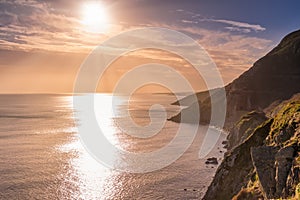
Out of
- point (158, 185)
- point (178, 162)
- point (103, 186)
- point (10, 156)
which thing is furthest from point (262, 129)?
point (10, 156)

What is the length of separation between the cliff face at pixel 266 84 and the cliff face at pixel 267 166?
12659 centimetres

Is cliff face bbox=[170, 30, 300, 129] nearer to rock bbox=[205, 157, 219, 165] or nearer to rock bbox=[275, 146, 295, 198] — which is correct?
rock bbox=[205, 157, 219, 165]

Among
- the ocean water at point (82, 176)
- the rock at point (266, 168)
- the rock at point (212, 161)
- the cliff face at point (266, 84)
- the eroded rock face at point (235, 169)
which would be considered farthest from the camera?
the cliff face at point (266, 84)

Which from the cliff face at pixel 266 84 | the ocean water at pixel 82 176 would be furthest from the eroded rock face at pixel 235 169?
the cliff face at pixel 266 84

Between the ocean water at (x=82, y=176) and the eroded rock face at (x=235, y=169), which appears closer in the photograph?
the eroded rock face at (x=235, y=169)

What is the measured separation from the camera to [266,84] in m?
182

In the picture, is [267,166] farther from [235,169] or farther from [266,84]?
[266,84]

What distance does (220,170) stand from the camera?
50500 mm

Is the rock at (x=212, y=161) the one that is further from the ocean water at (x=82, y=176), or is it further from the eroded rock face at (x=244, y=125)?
the eroded rock face at (x=244, y=125)

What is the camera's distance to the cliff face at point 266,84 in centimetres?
17538

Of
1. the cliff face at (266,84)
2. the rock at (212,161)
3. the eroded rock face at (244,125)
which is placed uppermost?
the cliff face at (266,84)

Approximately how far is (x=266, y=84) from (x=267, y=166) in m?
158

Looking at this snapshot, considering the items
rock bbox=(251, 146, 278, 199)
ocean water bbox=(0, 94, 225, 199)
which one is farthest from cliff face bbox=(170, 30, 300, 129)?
rock bbox=(251, 146, 278, 199)

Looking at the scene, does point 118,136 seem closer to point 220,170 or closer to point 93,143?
point 93,143
